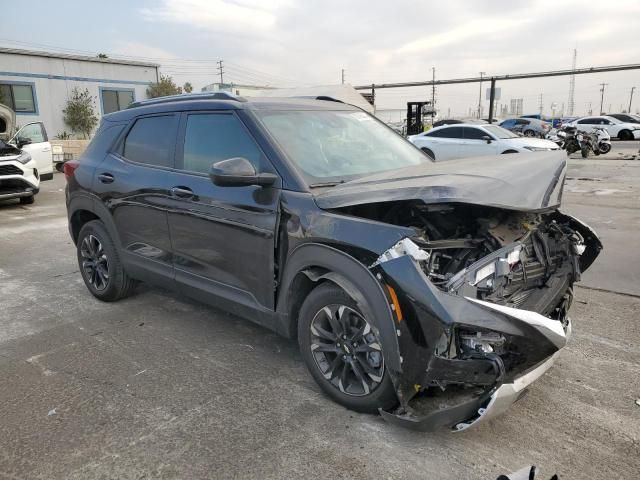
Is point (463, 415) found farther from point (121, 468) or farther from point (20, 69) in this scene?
point (20, 69)

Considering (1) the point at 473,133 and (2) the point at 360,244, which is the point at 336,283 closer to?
(2) the point at 360,244

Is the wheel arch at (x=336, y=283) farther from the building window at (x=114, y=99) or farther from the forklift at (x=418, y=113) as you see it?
the building window at (x=114, y=99)

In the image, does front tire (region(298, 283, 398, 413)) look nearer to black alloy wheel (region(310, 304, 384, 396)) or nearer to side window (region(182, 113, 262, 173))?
black alloy wheel (region(310, 304, 384, 396))

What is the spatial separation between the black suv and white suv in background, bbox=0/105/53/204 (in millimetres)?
7709

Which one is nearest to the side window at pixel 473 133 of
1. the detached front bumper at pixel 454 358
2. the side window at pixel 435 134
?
the side window at pixel 435 134

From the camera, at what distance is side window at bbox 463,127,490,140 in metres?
15.6

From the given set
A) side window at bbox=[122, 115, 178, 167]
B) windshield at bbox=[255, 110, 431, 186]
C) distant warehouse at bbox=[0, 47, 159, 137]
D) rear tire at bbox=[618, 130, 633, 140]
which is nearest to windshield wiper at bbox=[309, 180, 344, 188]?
windshield at bbox=[255, 110, 431, 186]

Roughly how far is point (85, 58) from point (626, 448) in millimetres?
32206

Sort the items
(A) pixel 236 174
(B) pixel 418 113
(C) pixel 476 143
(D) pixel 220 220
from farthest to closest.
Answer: (B) pixel 418 113, (C) pixel 476 143, (D) pixel 220 220, (A) pixel 236 174

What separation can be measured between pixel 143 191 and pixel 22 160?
8560 millimetres

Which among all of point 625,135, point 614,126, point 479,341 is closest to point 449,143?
point 479,341

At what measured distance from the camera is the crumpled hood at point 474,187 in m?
2.52

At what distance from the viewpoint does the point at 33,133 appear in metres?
12.8

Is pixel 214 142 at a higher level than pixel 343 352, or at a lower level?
higher
